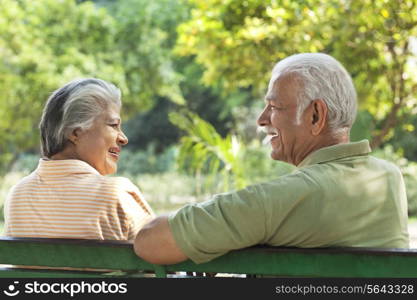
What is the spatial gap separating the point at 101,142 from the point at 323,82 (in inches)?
31.4

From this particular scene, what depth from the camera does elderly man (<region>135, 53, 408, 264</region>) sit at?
159 cm

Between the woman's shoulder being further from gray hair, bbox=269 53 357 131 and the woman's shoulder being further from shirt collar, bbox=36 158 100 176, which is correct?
gray hair, bbox=269 53 357 131

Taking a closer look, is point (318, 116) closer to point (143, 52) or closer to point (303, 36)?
point (303, 36)

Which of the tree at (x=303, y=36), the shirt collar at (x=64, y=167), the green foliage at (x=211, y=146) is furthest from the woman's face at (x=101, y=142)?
the tree at (x=303, y=36)

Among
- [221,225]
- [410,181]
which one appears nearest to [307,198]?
[221,225]

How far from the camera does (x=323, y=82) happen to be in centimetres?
186

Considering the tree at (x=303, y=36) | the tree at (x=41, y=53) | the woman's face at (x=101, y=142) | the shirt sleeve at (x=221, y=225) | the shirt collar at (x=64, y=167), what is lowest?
the shirt sleeve at (x=221, y=225)

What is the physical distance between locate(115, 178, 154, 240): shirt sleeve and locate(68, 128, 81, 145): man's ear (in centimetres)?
25

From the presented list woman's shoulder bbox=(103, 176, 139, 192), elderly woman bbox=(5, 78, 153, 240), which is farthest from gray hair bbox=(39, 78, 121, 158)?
woman's shoulder bbox=(103, 176, 139, 192)

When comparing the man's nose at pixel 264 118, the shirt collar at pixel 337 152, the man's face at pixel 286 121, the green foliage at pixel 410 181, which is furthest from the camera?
the green foliage at pixel 410 181

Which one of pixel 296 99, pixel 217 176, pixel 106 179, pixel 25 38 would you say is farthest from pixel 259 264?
pixel 25 38

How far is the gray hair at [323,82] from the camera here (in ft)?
6.11

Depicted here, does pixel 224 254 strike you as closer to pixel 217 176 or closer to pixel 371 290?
pixel 371 290

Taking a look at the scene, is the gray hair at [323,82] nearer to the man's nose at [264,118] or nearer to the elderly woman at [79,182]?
the man's nose at [264,118]
